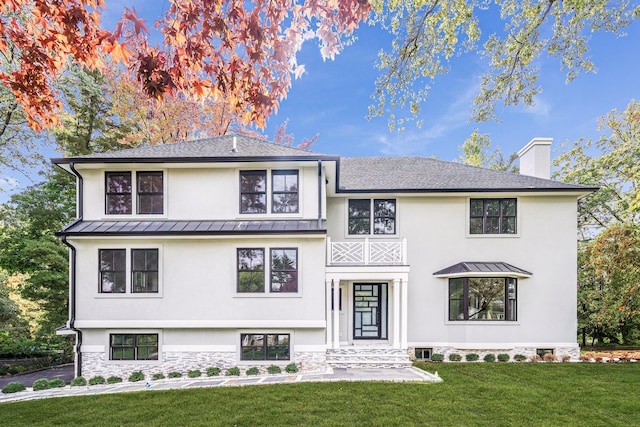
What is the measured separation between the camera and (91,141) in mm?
18656

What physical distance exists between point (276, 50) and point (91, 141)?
62.2ft

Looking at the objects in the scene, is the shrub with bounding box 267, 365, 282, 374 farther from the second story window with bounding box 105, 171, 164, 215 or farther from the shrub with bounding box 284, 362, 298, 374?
the second story window with bounding box 105, 171, 164, 215

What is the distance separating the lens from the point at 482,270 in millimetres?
11602

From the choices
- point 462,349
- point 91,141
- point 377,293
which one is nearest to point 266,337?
point 377,293

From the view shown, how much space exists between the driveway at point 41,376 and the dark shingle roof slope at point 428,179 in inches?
504

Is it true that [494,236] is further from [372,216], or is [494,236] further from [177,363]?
[177,363]

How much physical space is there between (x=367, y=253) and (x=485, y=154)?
62.0ft

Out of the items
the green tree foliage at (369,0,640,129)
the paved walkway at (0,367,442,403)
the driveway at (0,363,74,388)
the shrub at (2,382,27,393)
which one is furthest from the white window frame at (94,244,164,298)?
the green tree foliage at (369,0,640,129)

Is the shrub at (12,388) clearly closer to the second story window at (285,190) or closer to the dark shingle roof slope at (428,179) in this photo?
the second story window at (285,190)

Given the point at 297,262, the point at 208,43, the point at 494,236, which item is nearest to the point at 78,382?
the point at 297,262

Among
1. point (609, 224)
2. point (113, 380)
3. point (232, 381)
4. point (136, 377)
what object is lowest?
point (113, 380)

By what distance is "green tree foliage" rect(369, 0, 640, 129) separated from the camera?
648 centimetres

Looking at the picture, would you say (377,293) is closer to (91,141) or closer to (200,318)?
(200,318)

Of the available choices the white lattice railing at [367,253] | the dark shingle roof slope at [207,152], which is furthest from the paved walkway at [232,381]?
the dark shingle roof slope at [207,152]
